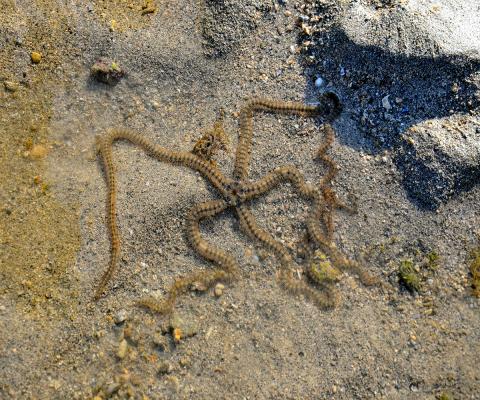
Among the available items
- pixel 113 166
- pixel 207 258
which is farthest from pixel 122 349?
pixel 113 166

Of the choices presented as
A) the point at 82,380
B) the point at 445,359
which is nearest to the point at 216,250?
the point at 82,380

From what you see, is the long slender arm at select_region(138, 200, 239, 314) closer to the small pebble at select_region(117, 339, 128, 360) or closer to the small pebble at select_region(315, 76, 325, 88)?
the small pebble at select_region(117, 339, 128, 360)

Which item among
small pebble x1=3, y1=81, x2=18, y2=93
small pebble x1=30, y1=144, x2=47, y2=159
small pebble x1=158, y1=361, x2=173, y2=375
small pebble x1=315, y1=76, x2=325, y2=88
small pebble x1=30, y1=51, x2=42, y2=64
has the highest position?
small pebble x1=315, y1=76, x2=325, y2=88

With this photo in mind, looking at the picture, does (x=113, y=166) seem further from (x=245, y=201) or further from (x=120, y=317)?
(x=120, y=317)

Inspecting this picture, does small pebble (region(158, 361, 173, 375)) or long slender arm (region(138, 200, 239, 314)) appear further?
long slender arm (region(138, 200, 239, 314))

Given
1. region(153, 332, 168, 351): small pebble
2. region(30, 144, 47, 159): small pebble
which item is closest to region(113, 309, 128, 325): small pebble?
region(153, 332, 168, 351): small pebble

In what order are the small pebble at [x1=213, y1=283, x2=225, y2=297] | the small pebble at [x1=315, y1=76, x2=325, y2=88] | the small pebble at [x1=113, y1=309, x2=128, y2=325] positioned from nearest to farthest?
the small pebble at [x1=113, y1=309, x2=128, y2=325] → the small pebble at [x1=213, y1=283, x2=225, y2=297] → the small pebble at [x1=315, y1=76, x2=325, y2=88]
